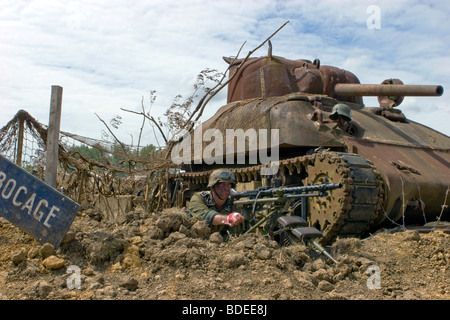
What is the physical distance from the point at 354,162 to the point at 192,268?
3.27 metres

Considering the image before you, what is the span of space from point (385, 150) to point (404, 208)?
118cm

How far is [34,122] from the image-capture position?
6.34m

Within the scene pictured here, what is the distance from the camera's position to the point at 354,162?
646 cm

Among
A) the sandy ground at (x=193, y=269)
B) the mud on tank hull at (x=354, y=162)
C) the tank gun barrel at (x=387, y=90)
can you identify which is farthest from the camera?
the tank gun barrel at (x=387, y=90)

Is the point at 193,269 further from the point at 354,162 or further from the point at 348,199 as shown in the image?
the point at 354,162

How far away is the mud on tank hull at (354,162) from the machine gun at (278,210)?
77cm

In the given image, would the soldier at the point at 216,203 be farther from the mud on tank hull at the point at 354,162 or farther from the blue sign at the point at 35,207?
the blue sign at the point at 35,207

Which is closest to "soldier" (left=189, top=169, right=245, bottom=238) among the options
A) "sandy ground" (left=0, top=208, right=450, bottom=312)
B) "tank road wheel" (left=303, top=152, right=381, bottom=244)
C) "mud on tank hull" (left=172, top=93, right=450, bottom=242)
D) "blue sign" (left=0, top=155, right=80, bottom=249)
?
"sandy ground" (left=0, top=208, right=450, bottom=312)

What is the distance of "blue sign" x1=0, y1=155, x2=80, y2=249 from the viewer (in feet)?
13.9

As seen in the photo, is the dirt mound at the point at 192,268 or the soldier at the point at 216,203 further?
the soldier at the point at 216,203

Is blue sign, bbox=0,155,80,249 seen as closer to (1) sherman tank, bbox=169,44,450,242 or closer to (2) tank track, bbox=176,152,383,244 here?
(1) sherman tank, bbox=169,44,450,242

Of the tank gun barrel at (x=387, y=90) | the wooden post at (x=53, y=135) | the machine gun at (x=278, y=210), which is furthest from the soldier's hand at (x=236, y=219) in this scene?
the tank gun barrel at (x=387, y=90)

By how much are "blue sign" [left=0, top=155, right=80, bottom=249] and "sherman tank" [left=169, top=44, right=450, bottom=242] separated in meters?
2.37

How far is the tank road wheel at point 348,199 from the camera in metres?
6.19
